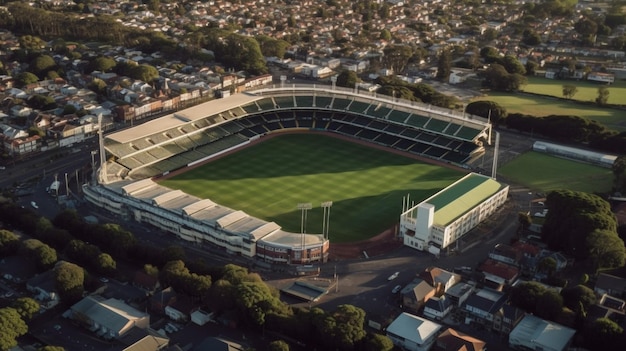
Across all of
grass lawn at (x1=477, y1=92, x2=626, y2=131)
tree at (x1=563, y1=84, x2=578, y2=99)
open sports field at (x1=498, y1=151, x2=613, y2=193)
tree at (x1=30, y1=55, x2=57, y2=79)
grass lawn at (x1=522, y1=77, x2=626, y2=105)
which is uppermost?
tree at (x1=30, y1=55, x2=57, y2=79)

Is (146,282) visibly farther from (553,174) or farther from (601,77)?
(601,77)

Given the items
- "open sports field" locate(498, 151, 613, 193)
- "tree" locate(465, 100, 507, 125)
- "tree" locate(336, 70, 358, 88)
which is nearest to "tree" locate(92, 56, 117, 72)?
"tree" locate(336, 70, 358, 88)

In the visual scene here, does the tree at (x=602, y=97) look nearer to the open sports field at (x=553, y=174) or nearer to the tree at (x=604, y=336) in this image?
the open sports field at (x=553, y=174)

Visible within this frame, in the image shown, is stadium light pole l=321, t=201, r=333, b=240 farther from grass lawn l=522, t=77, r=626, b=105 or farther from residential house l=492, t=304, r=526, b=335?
grass lawn l=522, t=77, r=626, b=105

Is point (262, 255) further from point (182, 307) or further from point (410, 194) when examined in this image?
point (410, 194)

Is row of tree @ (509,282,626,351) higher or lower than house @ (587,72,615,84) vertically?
lower

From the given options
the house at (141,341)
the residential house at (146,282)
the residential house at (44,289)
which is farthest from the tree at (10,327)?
the residential house at (146,282)
